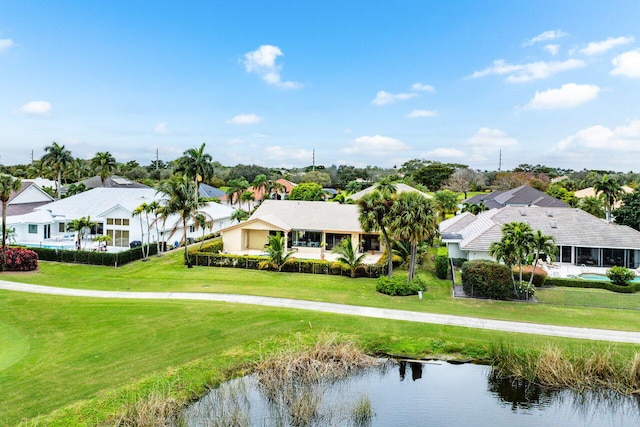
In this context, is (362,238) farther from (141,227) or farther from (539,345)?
(539,345)

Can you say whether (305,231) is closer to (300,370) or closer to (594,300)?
(594,300)

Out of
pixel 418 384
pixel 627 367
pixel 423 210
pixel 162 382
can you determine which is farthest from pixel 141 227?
pixel 627 367

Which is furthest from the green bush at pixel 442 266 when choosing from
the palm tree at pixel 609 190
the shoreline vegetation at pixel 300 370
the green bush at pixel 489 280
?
the palm tree at pixel 609 190

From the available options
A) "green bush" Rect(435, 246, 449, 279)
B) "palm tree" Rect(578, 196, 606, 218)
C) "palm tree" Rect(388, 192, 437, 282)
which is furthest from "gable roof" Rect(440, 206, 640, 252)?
"palm tree" Rect(578, 196, 606, 218)

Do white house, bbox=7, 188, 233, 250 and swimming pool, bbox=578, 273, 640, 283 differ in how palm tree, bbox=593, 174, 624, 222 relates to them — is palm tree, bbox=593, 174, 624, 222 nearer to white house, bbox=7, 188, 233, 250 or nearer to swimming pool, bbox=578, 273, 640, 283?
swimming pool, bbox=578, 273, 640, 283

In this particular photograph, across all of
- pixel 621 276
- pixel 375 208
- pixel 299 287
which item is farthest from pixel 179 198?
pixel 621 276

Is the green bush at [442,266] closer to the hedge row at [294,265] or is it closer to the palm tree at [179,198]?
the hedge row at [294,265]
